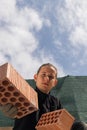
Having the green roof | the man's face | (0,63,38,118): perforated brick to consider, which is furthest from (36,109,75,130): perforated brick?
the green roof

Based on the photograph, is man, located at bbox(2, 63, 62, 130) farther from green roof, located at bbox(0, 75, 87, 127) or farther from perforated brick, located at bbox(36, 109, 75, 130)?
green roof, located at bbox(0, 75, 87, 127)

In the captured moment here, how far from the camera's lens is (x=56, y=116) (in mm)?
2449

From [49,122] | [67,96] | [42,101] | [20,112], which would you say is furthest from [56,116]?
[67,96]

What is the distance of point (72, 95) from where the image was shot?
32.4 ft

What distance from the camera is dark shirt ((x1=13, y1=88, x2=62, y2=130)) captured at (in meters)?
2.96

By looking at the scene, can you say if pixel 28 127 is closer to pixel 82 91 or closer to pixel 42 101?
pixel 42 101

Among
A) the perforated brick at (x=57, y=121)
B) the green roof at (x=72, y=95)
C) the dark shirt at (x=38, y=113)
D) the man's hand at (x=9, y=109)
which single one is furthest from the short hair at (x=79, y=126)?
the green roof at (x=72, y=95)

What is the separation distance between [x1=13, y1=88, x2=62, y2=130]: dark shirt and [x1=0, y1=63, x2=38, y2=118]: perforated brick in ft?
1.61

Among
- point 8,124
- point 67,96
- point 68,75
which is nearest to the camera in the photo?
point 8,124

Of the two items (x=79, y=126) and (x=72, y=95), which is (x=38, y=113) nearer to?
(x=79, y=126)

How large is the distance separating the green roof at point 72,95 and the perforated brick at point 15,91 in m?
6.50

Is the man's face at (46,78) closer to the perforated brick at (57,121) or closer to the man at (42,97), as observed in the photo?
the man at (42,97)

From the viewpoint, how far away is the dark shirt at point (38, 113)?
296 centimetres

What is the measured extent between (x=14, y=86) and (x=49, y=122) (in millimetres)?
419
